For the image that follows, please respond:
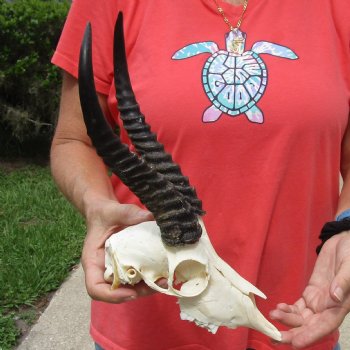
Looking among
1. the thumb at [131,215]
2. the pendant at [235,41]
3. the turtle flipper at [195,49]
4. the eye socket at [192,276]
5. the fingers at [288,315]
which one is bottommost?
the fingers at [288,315]

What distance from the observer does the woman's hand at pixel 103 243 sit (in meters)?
1.41

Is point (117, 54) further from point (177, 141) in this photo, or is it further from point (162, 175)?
point (177, 141)

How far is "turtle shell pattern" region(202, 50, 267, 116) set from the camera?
5.34ft

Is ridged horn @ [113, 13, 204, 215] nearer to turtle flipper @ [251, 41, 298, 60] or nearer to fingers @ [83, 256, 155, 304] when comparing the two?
fingers @ [83, 256, 155, 304]

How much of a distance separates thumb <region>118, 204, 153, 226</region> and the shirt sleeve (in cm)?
47

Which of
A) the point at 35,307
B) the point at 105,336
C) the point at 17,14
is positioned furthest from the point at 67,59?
the point at 17,14

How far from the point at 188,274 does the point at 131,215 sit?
0.68 feet

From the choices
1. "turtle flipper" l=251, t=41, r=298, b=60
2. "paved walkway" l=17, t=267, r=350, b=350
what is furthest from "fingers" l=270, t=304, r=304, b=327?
"paved walkway" l=17, t=267, r=350, b=350

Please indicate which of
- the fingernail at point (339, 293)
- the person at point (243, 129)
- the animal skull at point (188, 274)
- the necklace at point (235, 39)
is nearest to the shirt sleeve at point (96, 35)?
the person at point (243, 129)

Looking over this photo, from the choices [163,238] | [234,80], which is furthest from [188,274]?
[234,80]

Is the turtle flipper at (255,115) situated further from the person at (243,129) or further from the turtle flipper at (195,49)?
the turtle flipper at (195,49)

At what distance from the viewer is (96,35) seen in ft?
5.66

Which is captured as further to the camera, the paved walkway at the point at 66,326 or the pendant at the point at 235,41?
the paved walkway at the point at 66,326

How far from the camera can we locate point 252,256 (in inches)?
66.7
